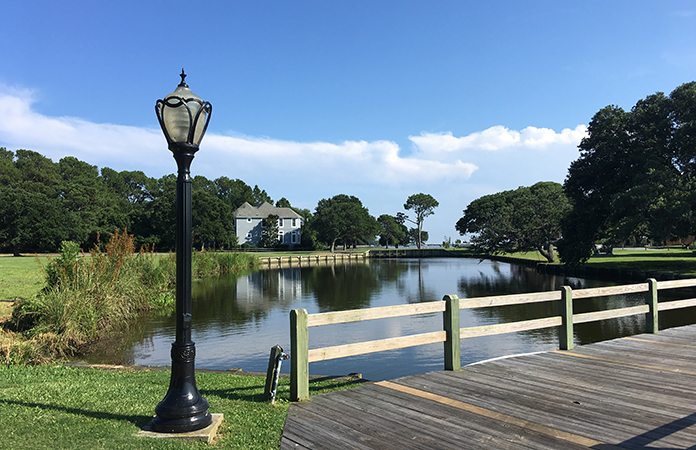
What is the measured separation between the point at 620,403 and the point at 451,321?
6.91ft

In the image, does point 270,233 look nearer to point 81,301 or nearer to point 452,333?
point 81,301

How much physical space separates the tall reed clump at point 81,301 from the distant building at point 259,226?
61356 mm

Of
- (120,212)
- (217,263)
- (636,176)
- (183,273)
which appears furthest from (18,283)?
(120,212)

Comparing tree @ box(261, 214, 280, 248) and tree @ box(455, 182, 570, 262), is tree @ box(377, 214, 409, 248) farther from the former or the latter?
tree @ box(455, 182, 570, 262)

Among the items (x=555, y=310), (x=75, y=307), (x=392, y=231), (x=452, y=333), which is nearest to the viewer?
(x=452, y=333)

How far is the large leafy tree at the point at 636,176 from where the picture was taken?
2552cm

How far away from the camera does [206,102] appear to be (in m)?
4.72

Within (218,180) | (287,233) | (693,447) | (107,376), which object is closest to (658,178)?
(693,447)

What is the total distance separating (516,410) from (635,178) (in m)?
28.4

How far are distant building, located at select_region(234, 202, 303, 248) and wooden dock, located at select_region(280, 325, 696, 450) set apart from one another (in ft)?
244

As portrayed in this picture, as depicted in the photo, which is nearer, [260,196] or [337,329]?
[337,329]

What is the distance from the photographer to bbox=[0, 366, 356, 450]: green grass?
412cm

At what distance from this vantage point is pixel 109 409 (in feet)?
17.0

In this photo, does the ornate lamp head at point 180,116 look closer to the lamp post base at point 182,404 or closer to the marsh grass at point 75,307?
the lamp post base at point 182,404
